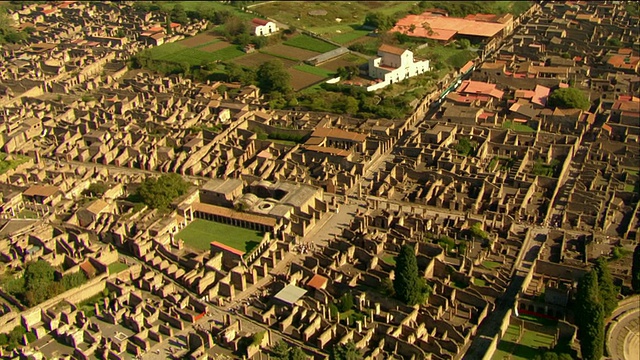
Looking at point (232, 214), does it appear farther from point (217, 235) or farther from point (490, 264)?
point (490, 264)

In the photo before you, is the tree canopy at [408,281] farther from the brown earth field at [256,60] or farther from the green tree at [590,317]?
the brown earth field at [256,60]

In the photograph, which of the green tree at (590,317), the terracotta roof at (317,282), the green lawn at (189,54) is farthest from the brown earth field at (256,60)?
the green tree at (590,317)

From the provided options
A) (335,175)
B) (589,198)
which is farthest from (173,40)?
(589,198)

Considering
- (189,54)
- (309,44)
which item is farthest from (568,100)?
(189,54)

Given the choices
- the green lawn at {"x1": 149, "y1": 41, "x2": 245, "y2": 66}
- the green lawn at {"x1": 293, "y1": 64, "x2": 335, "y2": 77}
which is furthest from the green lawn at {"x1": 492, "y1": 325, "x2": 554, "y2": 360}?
the green lawn at {"x1": 149, "y1": 41, "x2": 245, "y2": 66}

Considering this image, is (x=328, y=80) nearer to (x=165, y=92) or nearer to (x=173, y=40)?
(x=165, y=92)

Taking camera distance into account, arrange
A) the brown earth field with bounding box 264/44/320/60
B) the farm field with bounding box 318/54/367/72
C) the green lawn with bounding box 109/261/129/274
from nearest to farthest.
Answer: the green lawn with bounding box 109/261/129/274, the farm field with bounding box 318/54/367/72, the brown earth field with bounding box 264/44/320/60

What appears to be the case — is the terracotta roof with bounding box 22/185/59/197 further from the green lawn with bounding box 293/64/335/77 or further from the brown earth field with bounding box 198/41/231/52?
the brown earth field with bounding box 198/41/231/52

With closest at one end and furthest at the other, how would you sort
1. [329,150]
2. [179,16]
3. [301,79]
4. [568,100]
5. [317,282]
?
[317,282]
[329,150]
[568,100]
[301,79]
[179,16]
